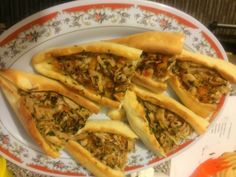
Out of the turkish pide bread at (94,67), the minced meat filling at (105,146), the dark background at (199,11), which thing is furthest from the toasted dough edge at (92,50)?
the minced meat filling at (105,146)

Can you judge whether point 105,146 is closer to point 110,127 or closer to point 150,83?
point 110,127

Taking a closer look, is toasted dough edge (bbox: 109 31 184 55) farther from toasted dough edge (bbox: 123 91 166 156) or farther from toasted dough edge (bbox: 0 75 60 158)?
toasted dough edge (bbox: 0 75 60 158)

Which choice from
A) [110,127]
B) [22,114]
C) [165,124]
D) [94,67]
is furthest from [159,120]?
[22,114]

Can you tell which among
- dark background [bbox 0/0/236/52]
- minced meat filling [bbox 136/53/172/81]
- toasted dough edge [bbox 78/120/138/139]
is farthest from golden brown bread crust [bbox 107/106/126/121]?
dark background [bbox 0/0/236/52]

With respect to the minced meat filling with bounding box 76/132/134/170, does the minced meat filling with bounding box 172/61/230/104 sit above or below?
above

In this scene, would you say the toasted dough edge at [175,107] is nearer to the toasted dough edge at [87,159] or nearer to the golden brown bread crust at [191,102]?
the golden brown bread crust at [191,102]

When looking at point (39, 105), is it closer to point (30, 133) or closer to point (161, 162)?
point (30, 133)
